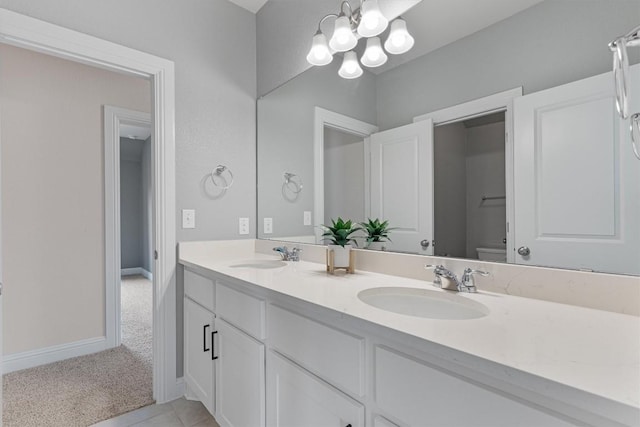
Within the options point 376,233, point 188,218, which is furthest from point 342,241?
point 188,218

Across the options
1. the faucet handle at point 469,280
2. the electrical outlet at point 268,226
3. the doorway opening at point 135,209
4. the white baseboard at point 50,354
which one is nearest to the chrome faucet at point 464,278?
the faucet handle at point 469,280

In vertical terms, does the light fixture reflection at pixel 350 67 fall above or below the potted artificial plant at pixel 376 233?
above

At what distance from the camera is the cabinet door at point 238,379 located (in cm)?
117

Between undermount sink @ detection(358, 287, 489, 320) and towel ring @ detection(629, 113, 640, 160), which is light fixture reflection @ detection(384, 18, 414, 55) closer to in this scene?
towel ring @ detection(629, 113, 640, 160)

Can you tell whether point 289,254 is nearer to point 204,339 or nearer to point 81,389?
point 204,339

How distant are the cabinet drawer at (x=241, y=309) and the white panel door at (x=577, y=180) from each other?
92 centimetres

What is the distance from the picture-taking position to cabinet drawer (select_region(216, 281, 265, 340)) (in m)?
1.17

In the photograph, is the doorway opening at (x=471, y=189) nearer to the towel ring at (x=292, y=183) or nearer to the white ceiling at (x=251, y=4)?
the towel ring at (x=292, y=183)

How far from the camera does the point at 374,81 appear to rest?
1.49 meters

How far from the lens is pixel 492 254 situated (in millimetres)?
1072

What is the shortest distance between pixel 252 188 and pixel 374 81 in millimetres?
1130

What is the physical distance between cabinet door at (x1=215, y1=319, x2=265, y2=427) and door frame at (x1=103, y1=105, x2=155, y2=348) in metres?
1.69

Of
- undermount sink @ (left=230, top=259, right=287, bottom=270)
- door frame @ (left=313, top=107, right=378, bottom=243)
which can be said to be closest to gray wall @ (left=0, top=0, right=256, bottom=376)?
undermount sink @ (left=230, top=259, right=287, bottom=270)

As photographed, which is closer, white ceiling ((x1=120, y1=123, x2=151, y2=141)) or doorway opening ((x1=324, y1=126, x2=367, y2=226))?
doorway opening ((x1=324, y1=126, x2=367, y2=226))
